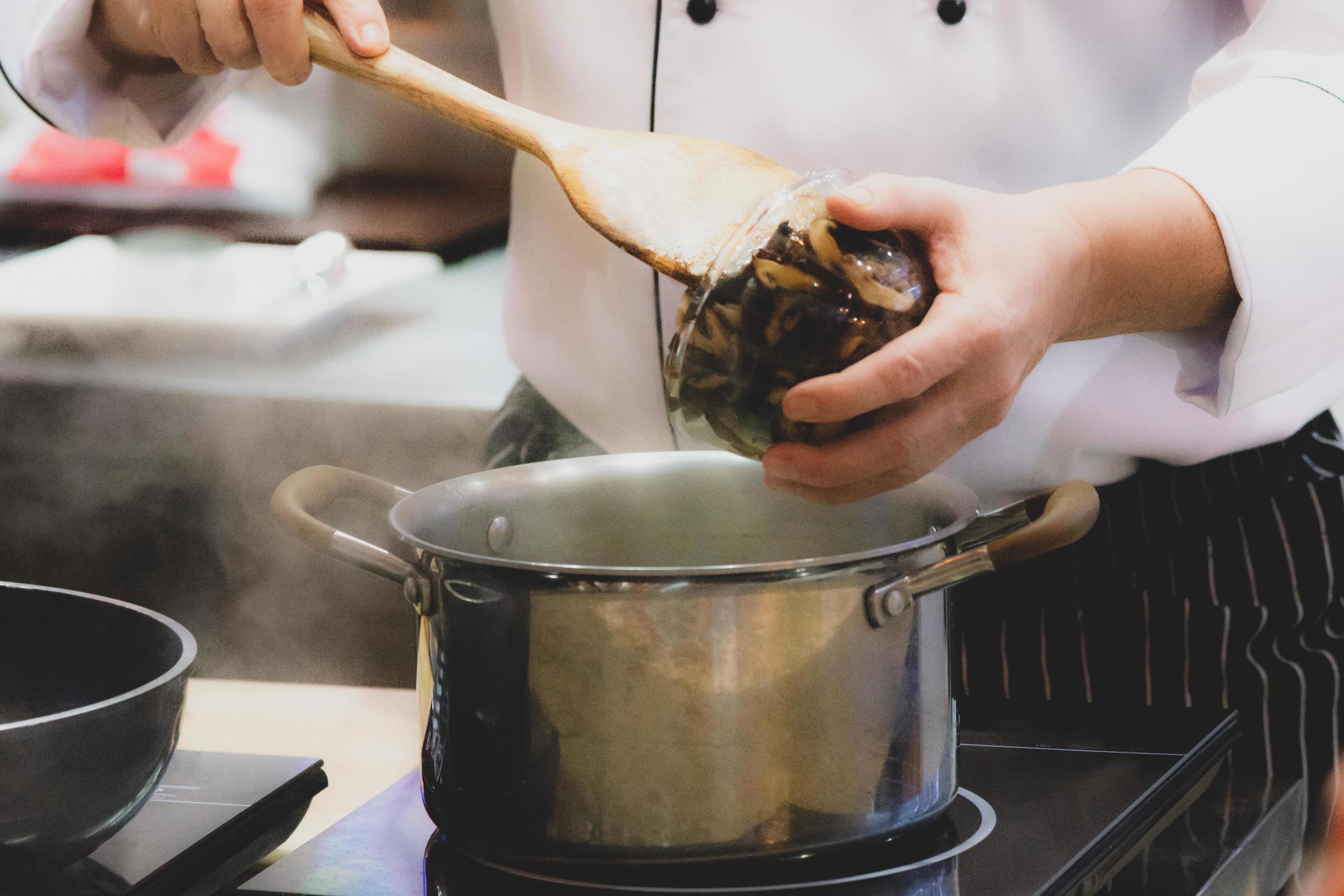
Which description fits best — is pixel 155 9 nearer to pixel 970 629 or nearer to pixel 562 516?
pixel 562 516

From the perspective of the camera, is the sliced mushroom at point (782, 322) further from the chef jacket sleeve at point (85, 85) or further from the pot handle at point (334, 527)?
the chef jacket sleeve at point (85, 85)

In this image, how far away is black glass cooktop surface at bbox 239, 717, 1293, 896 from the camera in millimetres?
606

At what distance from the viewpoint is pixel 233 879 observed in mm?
661

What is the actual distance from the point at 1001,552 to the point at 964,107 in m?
0.38

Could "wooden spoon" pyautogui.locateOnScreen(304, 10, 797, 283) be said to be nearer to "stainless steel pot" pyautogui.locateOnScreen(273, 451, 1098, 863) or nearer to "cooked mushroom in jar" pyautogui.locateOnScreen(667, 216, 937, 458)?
"cooked mushroom in jar" pyautogui.locateOnScreen(667, 216, 937, 458)

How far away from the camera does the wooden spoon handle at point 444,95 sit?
2.30 feet

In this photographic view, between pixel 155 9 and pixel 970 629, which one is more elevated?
pixel 155 9

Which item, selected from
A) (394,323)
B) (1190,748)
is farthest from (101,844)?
(394,323)

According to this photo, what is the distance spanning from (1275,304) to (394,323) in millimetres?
1516

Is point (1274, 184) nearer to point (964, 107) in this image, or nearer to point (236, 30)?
point (964, 107)

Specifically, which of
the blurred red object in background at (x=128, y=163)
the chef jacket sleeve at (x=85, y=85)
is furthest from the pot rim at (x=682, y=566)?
the blurred red object in background at (x=128, y=163)

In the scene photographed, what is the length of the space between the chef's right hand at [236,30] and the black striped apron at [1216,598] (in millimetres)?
608

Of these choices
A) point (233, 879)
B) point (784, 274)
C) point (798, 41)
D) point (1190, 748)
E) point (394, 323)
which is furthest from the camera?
point (394, 323)

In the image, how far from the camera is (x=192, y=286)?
2.13 metres
